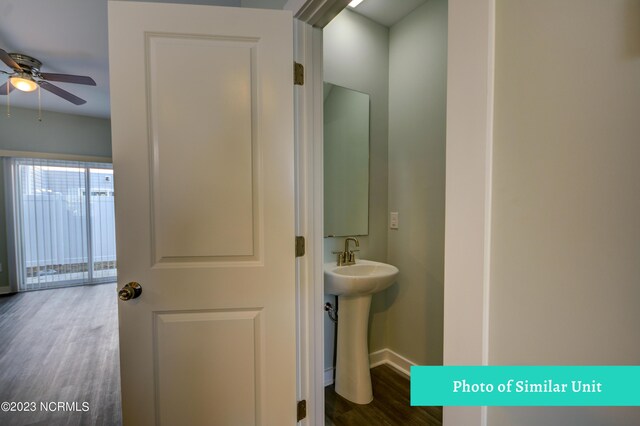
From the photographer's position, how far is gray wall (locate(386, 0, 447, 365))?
1.80 meters

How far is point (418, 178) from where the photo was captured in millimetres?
1919

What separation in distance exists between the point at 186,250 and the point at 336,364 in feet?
4.27

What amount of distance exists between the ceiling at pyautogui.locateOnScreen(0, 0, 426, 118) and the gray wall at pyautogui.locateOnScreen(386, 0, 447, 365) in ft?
0.79

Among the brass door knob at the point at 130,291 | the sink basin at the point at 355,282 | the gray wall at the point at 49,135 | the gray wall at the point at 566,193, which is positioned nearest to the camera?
the gray wall at the point at 566,193

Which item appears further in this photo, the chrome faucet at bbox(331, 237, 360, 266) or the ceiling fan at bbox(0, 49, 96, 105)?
the ceiling fan at bbox(0, 49, 96, 105)

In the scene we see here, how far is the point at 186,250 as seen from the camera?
3.55 ft

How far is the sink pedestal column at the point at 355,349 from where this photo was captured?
172cm

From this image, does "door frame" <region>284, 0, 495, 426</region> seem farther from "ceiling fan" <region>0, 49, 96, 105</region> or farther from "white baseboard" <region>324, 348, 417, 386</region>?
"ceiling fan" <region>0, 49, 96, 105</region>

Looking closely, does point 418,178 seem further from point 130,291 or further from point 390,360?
point 130,291

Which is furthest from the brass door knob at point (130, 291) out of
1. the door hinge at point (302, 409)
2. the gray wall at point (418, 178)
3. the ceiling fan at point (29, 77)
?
the ceiling fan at point (29, 77)

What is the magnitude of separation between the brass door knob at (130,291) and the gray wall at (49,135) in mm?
4527

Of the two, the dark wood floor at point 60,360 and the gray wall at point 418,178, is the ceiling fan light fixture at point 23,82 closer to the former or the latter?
the dark wood floor at point 60,360

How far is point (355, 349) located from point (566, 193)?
155cm

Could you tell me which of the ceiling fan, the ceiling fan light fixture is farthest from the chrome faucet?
the ceiling fan light fixture
